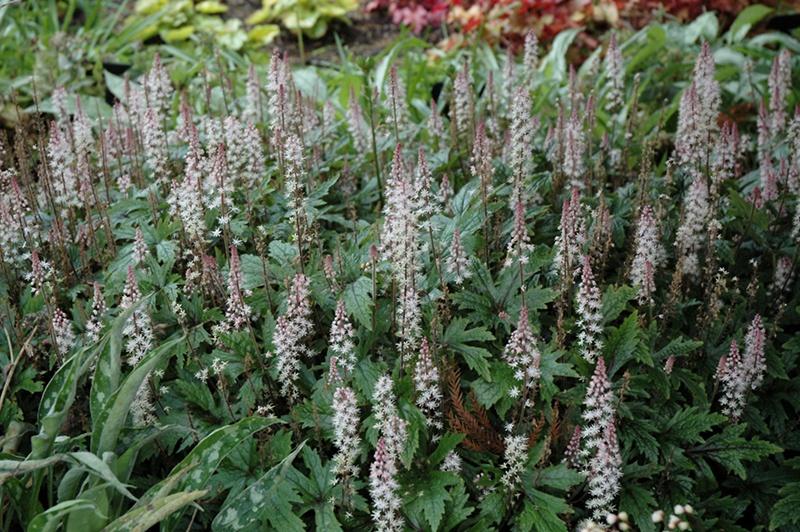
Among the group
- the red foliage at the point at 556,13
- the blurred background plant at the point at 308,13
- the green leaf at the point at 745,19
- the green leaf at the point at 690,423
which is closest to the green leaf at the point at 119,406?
the green leaf at the point at 690,423

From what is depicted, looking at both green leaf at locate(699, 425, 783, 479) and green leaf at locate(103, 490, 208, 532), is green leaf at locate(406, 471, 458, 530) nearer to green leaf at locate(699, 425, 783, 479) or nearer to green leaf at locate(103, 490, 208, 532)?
green leaf at locate(103, 490, 208, 532)

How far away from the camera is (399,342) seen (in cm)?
317

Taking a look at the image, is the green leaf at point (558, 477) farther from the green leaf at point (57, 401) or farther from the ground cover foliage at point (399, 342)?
the green leaf at point (57, 401)

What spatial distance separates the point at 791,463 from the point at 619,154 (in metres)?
1.97

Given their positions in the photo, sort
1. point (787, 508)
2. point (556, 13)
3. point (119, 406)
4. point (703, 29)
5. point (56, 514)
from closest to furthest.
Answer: point (56, 514)
point (119, 406)
point (787, 508)
point (703, 29)
point (556, 13)

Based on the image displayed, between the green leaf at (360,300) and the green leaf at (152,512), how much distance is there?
0.83 m

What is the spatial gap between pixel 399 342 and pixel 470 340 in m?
0.27

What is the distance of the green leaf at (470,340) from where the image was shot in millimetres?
2945

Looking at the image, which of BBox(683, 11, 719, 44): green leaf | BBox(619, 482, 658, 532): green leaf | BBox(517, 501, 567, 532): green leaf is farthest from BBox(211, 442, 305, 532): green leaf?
BBox(683, 11, 719, 44): green leaf

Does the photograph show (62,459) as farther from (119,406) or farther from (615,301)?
(615,301)

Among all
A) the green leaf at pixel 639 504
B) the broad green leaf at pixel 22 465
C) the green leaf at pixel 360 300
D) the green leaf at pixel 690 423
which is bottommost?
the green leaf at pixel 639 504

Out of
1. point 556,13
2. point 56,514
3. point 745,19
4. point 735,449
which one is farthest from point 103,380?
point 745,19

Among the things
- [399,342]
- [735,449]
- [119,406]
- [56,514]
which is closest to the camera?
[56,514]

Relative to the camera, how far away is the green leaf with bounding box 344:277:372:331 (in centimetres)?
296
